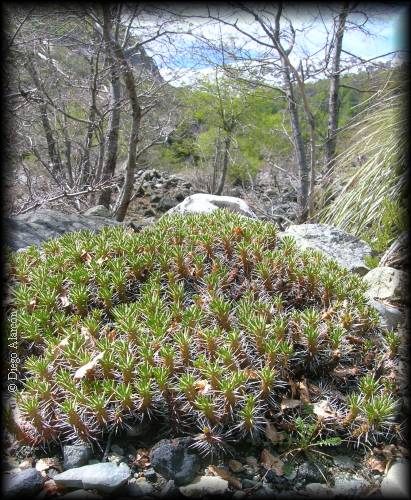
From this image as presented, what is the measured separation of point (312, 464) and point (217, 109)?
14762mm

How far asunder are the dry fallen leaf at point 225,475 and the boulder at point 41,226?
128 inches

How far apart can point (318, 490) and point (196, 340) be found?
3.53ft

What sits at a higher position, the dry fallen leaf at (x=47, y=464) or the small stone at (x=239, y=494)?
the dry fallen leaf at (x=47, y=464)

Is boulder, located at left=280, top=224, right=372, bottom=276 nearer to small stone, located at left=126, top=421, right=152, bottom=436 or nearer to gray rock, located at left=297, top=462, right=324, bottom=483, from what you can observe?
gray rock, located at left=297, top=462, right=324, bottom=483

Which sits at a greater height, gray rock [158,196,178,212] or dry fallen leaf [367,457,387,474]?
gray rock [158,196,178,212]

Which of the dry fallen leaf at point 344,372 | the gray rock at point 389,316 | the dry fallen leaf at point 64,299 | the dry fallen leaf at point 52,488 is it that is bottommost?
the dry fallen leaf at point 52,488

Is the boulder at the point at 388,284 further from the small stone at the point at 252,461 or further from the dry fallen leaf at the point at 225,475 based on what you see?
the dry fallen leaf at the point at 225,475

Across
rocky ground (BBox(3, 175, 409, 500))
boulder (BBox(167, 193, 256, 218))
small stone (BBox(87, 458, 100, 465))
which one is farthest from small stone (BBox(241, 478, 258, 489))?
boulder (BBox(167, 193, 256, 218))

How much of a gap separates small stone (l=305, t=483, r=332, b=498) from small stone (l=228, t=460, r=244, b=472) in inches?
13.8

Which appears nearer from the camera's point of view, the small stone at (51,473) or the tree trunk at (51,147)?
the small stone at (51,473)

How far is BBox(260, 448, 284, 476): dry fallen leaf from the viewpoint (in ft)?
8.14

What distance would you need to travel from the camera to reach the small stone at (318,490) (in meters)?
2.39

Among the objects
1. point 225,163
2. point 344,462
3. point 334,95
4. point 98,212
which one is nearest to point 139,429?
point 344,462

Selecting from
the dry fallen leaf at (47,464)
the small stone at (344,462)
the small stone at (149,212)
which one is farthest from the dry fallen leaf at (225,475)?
the small stone at (149,212)
